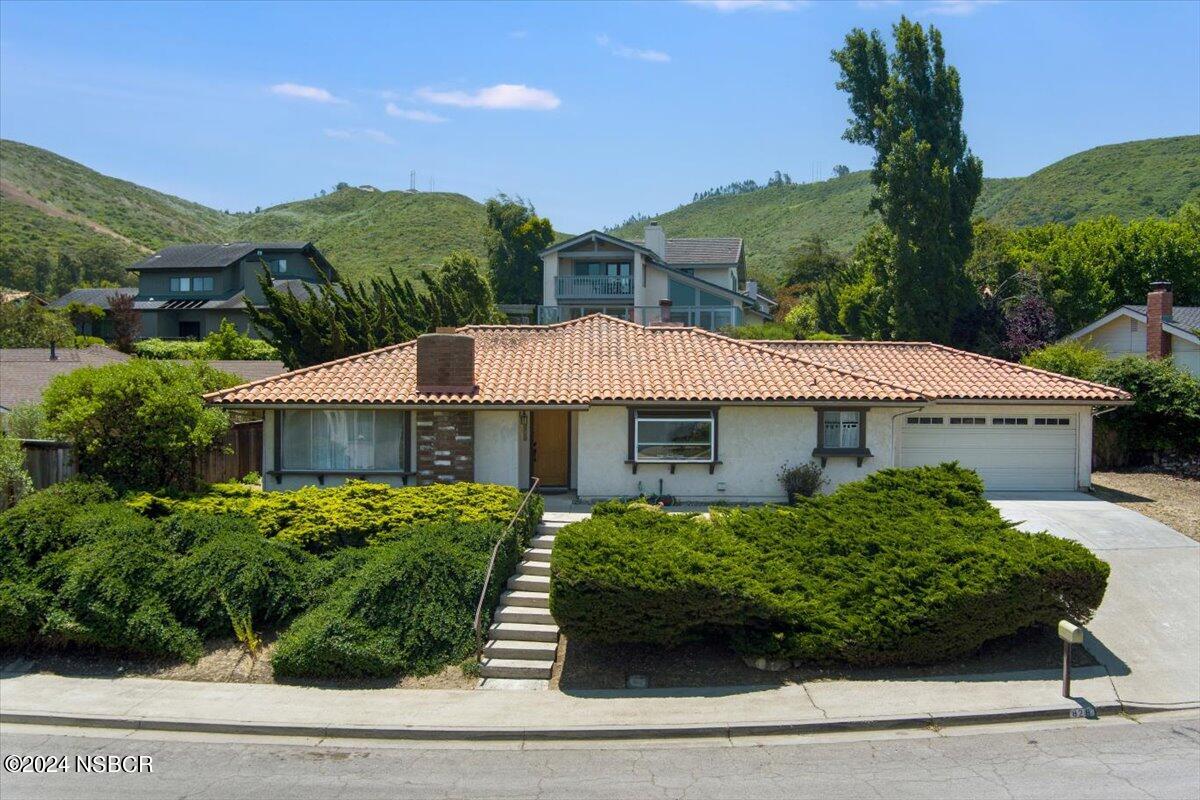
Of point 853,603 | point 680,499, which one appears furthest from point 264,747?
point 680,499

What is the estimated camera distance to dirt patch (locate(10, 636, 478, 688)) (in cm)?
1259

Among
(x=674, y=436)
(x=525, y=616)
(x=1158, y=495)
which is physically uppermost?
(x=674, y=436)

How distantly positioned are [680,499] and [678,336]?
15.2 ft

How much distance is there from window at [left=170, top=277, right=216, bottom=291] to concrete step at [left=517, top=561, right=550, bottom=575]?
49.5 meters

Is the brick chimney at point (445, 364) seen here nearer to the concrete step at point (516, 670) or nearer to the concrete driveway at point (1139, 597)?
the concrete step at point (516, 670)

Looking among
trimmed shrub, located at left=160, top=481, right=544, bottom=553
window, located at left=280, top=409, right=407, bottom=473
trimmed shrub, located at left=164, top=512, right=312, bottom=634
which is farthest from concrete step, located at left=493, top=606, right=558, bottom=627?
window, located at left=280, top=409, right=407, bottom=473

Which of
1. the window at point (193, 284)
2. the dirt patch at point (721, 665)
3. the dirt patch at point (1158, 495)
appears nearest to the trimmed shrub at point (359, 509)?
the dirt patch at point (721, 665)

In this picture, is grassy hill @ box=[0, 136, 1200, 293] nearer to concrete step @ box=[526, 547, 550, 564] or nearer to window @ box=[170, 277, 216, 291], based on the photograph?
window @ box=[170, 277, 216, 291]

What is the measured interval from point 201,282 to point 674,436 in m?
48.0

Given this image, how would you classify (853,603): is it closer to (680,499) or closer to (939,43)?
(680,499)

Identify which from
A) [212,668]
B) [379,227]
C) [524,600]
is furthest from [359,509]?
[379,227]

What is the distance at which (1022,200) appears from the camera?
8362 centimetres

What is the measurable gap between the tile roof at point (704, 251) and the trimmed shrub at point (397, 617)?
40265 millimetres

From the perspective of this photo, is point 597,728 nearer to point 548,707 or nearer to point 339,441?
point 548,707
